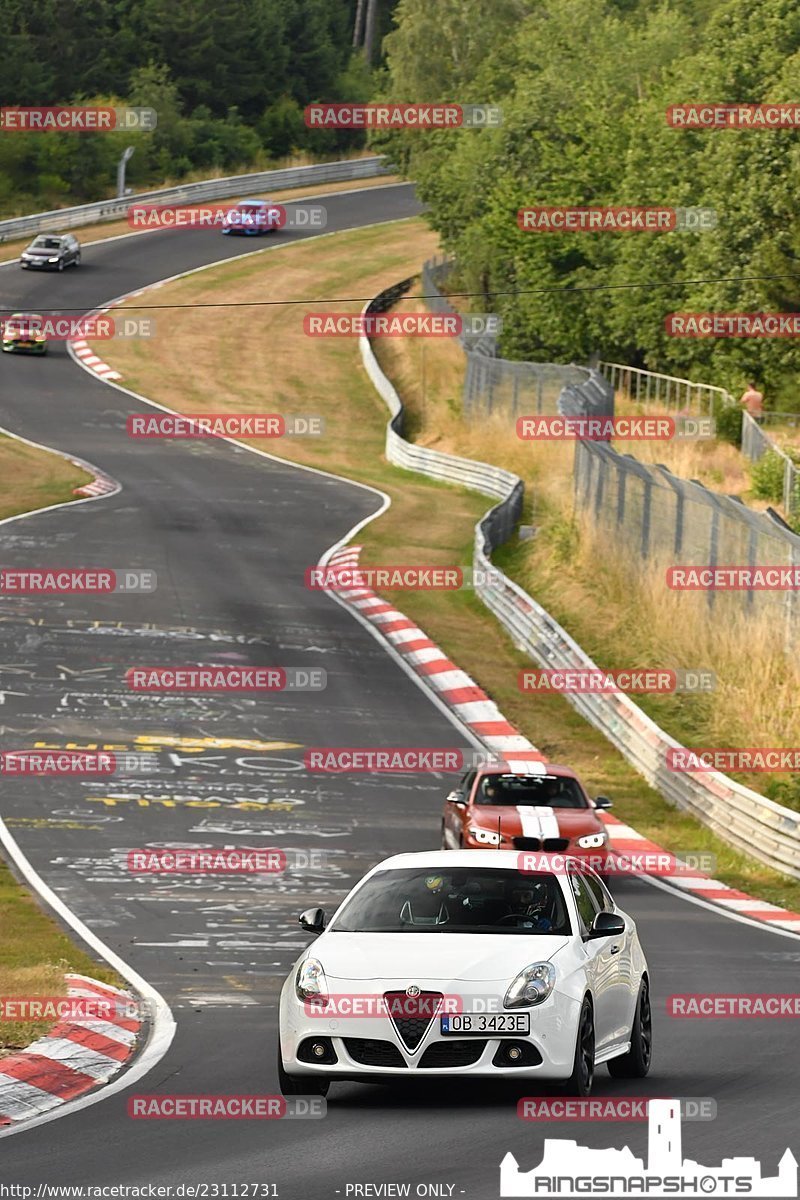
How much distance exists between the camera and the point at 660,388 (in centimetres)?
5541

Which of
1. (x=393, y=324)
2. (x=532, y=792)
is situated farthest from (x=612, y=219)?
(x=532, y=792)

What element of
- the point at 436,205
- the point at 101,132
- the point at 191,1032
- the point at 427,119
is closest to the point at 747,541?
the point at 191,1032

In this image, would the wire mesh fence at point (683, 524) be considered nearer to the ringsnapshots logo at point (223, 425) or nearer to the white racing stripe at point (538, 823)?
the white racing stripe at point (538, 823)

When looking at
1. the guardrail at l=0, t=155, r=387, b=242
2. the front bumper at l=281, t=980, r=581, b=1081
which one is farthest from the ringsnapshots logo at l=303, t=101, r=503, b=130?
the front bumper at l=281, t=980, r=581, b=1081

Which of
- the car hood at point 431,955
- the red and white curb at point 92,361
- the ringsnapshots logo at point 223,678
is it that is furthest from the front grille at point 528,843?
the red and white curb at point 92,361

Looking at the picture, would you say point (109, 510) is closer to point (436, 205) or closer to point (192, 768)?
point (192, 768)

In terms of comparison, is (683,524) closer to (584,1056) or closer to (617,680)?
(617,680)

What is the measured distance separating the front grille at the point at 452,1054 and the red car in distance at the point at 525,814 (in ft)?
30.1

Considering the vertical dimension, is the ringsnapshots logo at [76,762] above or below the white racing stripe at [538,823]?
below

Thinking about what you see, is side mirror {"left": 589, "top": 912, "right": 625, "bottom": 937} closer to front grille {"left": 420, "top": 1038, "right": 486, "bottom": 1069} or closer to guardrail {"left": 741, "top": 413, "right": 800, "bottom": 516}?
front grille {"left": 420, "top": 1038, "right": 486, "bottom": 1069}

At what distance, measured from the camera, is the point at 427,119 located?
7956cm

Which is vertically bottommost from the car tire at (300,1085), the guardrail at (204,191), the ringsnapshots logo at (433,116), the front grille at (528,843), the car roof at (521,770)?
the guardrail at (204,191)

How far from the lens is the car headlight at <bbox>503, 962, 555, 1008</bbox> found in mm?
10516

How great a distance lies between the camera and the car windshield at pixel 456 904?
11406 mm
